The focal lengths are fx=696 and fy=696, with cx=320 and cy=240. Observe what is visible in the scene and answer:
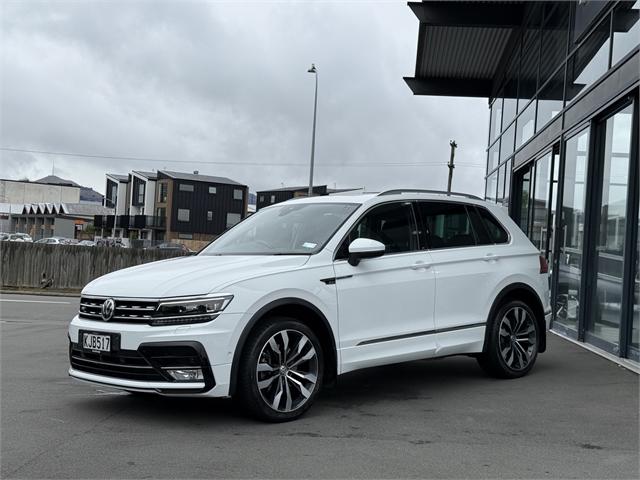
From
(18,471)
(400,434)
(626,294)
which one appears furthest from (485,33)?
(18,471)

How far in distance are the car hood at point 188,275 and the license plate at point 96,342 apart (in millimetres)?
307

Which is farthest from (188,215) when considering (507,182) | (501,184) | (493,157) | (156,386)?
(156,386)

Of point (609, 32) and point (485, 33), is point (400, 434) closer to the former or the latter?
point (609, 32)

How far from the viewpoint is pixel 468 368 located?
24.7 feet

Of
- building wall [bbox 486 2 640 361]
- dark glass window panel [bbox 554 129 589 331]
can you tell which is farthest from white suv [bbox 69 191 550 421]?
dark glass window panel [bbox 554 129 589 331]

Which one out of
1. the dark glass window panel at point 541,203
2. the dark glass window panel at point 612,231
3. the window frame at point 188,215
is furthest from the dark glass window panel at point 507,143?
the window frame at point 188,215

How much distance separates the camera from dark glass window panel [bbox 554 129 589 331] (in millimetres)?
10000

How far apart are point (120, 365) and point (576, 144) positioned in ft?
26.3

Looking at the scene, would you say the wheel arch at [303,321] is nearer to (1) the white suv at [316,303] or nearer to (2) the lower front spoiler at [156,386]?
(1) the white suv at [316,303]

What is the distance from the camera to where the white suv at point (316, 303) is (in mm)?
4734

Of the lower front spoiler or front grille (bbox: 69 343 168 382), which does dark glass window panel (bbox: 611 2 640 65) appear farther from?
front grille (bbox: 69 343 168 382)

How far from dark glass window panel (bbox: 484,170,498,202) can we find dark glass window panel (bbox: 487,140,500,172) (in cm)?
22

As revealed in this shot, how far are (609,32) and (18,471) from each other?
27.9 feet

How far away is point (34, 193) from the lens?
124 meters
